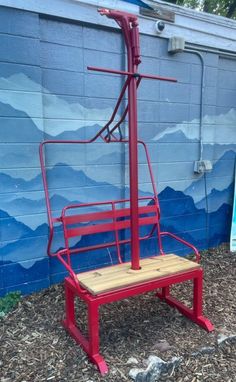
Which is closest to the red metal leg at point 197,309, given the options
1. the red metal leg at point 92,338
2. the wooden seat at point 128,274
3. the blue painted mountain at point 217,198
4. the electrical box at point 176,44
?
the wooden seat at point 128,274

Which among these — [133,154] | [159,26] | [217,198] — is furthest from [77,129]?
[217,198]

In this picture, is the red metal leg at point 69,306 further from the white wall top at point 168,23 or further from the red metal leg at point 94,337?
the white wall top at point 168,23

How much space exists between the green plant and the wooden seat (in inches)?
30.5

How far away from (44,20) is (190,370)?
262 cm

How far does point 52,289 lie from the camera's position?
2.86 meters

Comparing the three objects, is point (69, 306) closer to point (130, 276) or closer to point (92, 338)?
point (92, 338)

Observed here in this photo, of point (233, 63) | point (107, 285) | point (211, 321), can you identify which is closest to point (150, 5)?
point (233, 63)

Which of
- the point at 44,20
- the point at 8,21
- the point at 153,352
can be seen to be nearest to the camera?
the point at 153,352

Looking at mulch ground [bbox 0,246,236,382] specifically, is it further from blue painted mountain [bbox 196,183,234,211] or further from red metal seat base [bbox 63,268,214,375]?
blue painted mountain [bbox 196,183,234,211]

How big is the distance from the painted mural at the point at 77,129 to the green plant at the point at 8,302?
6cm

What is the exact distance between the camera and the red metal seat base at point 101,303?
76.0 inches

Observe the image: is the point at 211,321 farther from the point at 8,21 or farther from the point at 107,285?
the point at 8,21

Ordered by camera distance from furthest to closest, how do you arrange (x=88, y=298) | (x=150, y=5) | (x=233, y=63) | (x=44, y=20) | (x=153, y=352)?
(x=233, y=63)
(x=150, y=5)
(x=44, y=20)
(x=153, y=352)
(x=88, y=298)

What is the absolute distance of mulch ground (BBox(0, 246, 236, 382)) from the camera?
6.41ft
